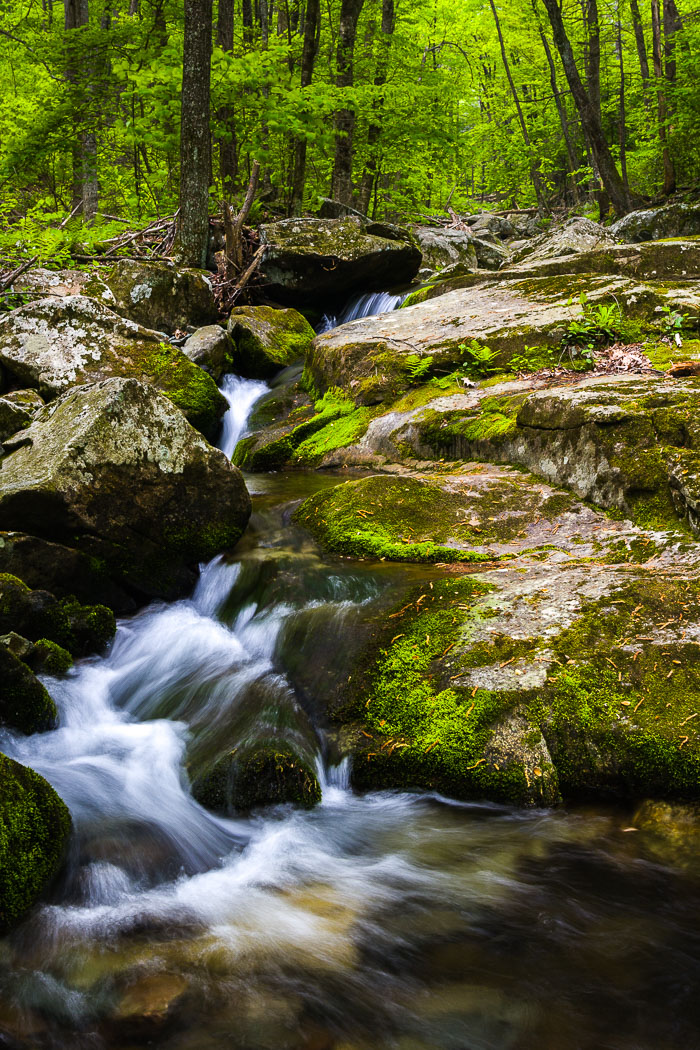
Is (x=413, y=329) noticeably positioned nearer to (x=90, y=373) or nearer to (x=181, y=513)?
(x=90, y=373)

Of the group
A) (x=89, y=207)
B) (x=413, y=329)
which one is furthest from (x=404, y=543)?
(x=89, y=207)

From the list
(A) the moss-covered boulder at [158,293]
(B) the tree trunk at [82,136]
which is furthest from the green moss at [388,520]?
(B) the tree trunk at [82,136]

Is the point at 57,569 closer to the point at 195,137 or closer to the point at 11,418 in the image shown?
the point at 11,418

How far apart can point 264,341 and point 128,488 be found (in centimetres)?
624

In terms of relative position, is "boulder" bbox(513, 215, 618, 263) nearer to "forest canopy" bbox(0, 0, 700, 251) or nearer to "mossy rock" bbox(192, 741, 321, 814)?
"forest canopy" bbox(0, 0, 700, 251)

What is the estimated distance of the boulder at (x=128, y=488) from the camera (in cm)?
521

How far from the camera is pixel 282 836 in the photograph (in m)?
3.56

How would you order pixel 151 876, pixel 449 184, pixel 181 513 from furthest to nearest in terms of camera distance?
pixel 449 184 < pixel 181 513 < pixel 151 876

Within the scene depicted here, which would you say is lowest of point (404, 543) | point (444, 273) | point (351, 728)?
point (351, 728)

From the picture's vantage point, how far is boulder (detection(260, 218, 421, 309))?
13.0m

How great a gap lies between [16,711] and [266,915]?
2.02 metres

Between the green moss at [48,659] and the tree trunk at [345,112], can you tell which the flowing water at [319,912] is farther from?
the tree trunk at [345,112]

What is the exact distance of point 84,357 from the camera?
8.87 metres

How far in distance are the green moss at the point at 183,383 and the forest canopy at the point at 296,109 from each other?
499cm
